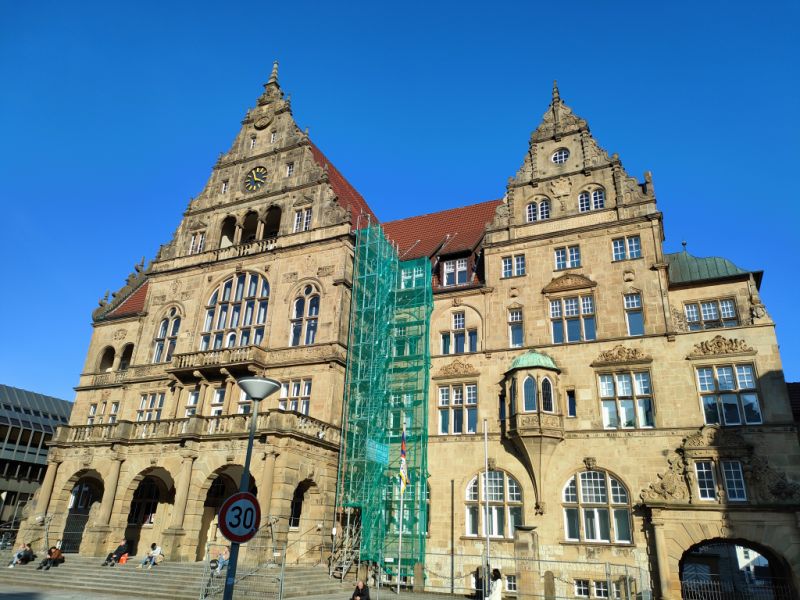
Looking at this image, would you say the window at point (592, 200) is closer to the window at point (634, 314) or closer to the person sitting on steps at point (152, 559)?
the window at point (634, 314)

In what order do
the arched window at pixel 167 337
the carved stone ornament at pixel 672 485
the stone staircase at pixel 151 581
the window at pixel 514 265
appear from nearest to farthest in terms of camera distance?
the stone staircase at pixel 151 581, the carved stone ornament at pixel 672 485, the window at pixel 514 265, the arched window at pixel 167 337

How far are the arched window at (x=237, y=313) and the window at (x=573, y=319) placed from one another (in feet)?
50.2

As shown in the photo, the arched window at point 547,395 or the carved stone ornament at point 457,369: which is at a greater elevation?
the carved stone ornament at point 457,369

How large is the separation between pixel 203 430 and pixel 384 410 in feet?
27.7

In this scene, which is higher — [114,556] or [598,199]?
[598,199]

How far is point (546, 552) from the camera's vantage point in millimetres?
24000

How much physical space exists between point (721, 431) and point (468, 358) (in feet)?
37.1

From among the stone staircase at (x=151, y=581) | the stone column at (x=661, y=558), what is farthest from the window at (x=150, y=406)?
the stone column at (x=661, y=558)

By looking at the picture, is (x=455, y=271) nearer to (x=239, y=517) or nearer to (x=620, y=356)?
(x=620, y=356)

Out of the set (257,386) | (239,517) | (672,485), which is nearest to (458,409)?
(672,485)

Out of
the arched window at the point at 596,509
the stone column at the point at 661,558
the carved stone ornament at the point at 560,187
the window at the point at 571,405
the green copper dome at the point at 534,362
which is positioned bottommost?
the stone column at the point at 661,558

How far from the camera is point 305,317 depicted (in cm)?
3084

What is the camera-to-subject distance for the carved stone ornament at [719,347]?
23.9m

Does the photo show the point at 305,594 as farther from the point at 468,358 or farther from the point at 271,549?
the point at 468,358
